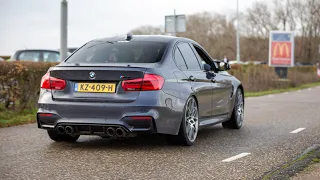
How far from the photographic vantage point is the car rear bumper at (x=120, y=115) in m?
7.32

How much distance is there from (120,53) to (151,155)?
1.54 m

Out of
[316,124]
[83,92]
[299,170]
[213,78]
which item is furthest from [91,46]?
[316,124]

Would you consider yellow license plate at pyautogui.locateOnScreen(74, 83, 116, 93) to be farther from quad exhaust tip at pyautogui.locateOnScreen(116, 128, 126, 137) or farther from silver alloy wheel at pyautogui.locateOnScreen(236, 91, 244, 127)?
silver alloy wheel at pyautogui.locateOnScreen(236, 91, 244, 127)

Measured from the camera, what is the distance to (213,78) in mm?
9258

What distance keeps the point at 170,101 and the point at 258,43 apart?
219ft

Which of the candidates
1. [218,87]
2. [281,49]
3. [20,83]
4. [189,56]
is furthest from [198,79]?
[281,49]

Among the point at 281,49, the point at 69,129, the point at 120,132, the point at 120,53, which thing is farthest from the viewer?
the point at 281,49

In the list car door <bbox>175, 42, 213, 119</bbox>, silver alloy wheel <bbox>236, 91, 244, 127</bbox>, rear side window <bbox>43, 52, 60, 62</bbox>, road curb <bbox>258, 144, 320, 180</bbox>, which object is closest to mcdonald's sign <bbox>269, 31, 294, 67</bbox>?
rear side window <bbox>43, 52, 60, 62</bbox>

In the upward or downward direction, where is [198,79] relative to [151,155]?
upward

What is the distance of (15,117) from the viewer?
11938 millimetres

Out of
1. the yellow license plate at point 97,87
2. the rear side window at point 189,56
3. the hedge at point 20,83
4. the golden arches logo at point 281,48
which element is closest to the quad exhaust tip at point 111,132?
the yellow license plate at point 97,87

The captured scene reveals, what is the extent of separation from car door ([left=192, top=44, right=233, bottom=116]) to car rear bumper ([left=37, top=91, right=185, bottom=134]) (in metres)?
1.75

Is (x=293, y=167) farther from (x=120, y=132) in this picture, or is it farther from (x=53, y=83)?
(x=53, y=83)

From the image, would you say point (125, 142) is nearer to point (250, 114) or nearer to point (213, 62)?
point (213, 62)
